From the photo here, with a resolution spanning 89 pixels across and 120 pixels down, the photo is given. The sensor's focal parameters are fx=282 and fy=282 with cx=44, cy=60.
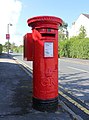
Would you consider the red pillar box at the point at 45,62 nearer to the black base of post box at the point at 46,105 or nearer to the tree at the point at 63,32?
the black base of post box at the point at 46,105

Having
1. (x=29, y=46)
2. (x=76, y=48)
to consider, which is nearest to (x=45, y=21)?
(x=29, y=46)

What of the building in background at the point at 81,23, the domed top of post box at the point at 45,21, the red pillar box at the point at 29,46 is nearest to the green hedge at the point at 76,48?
the building in background at the point at 81,23

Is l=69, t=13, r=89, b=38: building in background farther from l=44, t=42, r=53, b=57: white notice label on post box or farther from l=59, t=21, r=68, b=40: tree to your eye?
l=44, t=42, r=53, b=57: white notice label on post box

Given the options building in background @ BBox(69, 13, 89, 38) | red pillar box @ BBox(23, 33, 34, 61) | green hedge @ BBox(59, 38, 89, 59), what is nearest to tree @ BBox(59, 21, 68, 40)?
building in background @ BBox(69, 13, 89, 38)

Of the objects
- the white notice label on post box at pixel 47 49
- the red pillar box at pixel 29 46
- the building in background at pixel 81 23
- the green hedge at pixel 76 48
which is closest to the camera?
the white notice label on post box at pixel 47 49

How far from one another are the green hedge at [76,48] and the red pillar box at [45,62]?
96.9 ft

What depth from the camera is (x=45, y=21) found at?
605cm

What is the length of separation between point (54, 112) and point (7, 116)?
1.04m

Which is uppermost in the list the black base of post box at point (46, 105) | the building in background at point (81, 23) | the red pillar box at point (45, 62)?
the building in background at point (81, 23)

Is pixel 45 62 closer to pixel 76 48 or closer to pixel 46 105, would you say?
pixel 46 105

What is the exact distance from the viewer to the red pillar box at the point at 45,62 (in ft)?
20.0

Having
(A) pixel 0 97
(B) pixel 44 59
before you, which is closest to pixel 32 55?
(B) pixel 44 59

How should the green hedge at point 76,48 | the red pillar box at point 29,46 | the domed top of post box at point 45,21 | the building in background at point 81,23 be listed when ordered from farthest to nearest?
the building in background at point 81,23, the green hedge at point 76,48, the red pillar box at point 29,46, the domed top of post box at point 45,21

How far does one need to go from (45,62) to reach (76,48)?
33.6 m
